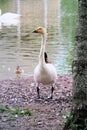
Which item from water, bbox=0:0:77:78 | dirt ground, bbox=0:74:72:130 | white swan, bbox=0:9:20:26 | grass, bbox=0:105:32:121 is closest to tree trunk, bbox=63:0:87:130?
dirt ground, bbox=0:74:72:130

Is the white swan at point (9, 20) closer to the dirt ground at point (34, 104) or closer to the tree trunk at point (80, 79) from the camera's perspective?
the dirt ground at point (34, 104)

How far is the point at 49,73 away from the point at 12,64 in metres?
7.88

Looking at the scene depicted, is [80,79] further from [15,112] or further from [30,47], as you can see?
[30,47]

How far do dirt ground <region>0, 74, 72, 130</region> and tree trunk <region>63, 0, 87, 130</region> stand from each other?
0.57 metres

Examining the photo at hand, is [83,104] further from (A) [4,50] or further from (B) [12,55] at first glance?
(A) [4,50]

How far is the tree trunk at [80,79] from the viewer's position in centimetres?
502

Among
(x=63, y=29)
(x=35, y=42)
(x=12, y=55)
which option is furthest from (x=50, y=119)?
(x=63, y=29)

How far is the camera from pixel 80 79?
5082mm

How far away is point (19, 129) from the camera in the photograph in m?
5.66

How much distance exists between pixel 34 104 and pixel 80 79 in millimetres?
2607

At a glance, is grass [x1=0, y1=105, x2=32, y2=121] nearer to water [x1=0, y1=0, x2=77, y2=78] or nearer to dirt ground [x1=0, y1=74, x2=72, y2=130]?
dirt ground [x1=0, y1=74, x2=72, y2=130]

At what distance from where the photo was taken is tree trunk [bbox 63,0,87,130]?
502 cm

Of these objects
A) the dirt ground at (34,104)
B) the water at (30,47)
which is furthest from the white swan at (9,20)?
the dirt ground at (34,104)

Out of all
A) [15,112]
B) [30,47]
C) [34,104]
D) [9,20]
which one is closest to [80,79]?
[15,112]
